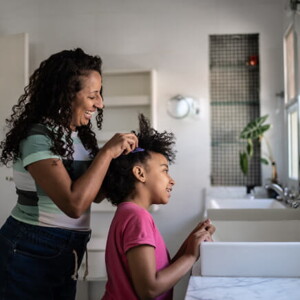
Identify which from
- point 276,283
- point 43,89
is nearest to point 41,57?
point 43,89

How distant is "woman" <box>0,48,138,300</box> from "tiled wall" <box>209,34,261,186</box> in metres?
2.04

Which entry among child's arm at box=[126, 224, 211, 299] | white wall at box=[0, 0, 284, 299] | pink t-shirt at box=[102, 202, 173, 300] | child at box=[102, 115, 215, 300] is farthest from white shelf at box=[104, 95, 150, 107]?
child's arm at box=[126, 224, 211, 299]

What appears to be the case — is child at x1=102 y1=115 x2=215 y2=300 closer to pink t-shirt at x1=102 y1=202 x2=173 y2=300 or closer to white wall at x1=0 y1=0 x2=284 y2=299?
pink t-shirt at x1=102 y1=202 x2=173 y2=300

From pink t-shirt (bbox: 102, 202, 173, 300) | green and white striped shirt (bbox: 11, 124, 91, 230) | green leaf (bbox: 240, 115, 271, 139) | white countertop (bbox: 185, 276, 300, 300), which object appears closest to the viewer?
white countertop (bbox: 185, 276, 300, 300)

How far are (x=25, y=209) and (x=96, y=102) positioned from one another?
331 millimetres

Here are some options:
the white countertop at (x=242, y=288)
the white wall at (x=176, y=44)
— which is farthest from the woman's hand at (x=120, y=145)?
the white wall at (x=176, y=44)

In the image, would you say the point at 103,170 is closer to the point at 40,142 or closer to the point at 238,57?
the point at 40,142

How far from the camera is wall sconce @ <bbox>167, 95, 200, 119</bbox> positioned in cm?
308

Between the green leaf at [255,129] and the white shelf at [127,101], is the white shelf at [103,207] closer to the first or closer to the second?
the white shelf at [127,101]

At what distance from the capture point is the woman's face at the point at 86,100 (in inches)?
45.5

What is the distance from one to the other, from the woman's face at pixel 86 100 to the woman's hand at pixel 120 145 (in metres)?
0.13

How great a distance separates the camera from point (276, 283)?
97 cm

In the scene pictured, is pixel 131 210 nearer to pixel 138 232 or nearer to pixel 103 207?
pixel 138 232

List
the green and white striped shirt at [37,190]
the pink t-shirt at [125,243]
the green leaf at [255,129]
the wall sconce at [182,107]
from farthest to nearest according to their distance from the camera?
1. the wall sconce at [182,107]
2. the green leaf at [255,129]
3. the green and white striped shirt at [37,190]
4. the pink t-shirt at [125,243]
